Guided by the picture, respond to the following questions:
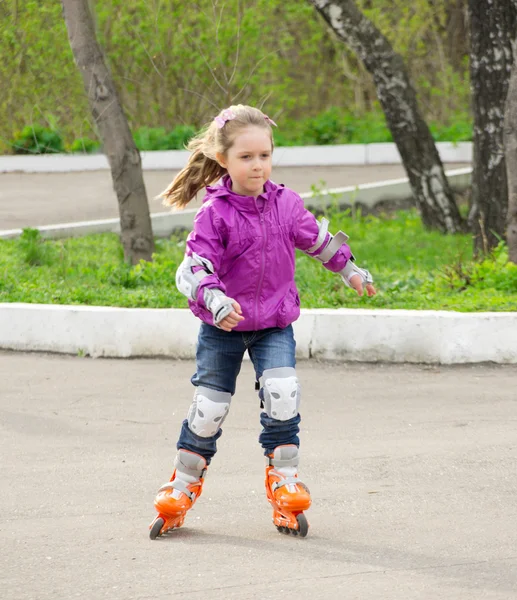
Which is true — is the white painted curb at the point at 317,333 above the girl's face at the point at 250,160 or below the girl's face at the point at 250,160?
below

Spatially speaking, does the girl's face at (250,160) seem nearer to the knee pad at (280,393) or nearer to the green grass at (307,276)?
the knee pad at (280,393)

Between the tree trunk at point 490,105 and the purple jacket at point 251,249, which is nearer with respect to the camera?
the purple jacket at point 251,249

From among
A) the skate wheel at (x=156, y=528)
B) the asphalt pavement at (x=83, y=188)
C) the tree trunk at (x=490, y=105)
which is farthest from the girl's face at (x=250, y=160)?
the asphalt pavement at (x=83, y=188)

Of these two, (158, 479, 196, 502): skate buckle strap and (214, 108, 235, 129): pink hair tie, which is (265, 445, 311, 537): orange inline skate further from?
(214, 108, 235, 129): pink hair tie

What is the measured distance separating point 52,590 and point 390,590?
1042 mm

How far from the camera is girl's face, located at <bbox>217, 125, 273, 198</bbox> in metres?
4.17

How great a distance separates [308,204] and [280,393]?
9283 millimetres

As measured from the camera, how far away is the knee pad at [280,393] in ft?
13.6

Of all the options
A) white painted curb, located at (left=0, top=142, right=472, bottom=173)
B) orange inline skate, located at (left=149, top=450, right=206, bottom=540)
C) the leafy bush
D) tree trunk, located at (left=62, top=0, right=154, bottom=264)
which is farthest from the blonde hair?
the leafy bush

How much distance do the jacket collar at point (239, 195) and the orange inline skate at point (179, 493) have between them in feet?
3.09

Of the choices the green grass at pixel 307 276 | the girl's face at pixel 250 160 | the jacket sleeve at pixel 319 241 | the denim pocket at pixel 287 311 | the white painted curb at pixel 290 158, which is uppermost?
the girl's face at pixel 250 160

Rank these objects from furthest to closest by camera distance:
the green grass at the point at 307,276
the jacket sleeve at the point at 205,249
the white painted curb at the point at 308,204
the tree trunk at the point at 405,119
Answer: the white painted curb at the point at 308,204, the tree trunk at the point at 405,119, the green grass at the point at 307,276, the jacket sleeve at the point at 205,249

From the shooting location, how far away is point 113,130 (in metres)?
9.38

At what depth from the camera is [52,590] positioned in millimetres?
3609
